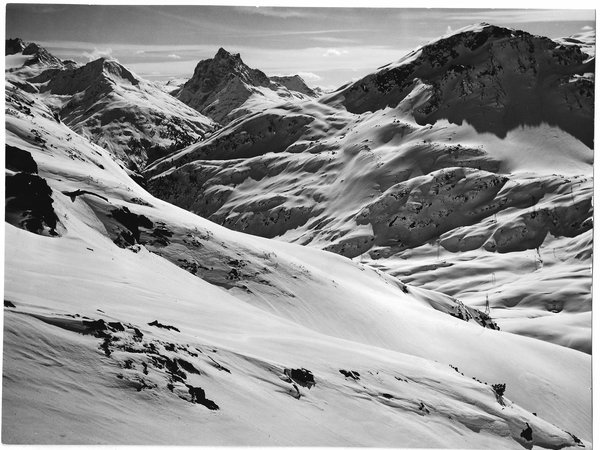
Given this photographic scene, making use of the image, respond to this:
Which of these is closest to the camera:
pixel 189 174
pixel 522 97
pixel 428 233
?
pixel 428 233

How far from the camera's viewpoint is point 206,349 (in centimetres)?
1312

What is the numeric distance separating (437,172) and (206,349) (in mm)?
97309

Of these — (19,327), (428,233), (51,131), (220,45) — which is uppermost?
(220,45)

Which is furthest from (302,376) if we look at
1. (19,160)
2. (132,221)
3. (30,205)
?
(19,160)

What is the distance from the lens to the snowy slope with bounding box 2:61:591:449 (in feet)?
37.6

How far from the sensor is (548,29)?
18.2 metres

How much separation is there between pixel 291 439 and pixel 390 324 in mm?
9023

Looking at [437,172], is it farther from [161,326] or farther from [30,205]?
[161,326]

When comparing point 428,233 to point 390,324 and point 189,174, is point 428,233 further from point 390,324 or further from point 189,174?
point 390,324

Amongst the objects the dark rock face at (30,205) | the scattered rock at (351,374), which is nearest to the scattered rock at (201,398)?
the scattered rock at (351,374)

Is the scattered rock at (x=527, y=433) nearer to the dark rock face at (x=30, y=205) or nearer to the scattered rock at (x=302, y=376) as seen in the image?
the scattered rock at (x=302, y=376)

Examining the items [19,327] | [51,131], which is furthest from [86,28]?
[19,327]

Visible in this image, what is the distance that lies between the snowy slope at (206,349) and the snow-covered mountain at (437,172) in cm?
4625

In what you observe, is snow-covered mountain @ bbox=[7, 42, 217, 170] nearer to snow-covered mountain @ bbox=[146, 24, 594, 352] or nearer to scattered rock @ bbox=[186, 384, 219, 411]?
snow-covered mountain @ bbox=[146, 24, 594, 352]
